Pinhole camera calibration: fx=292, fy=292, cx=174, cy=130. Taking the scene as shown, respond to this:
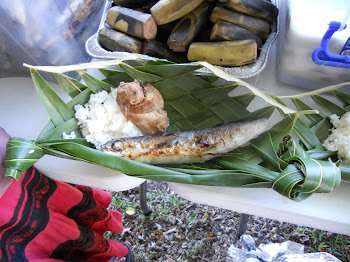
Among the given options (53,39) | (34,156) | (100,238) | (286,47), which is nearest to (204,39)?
(286,47)

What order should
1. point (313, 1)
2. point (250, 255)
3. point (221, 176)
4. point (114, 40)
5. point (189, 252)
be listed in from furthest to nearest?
point (189, 252) < point (250, 255) < point (114, 40) < point (313, 1) < point (221, 176)

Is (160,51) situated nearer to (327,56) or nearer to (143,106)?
(143,106)

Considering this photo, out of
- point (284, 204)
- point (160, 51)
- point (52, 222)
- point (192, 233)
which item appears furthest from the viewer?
point (192, 233)

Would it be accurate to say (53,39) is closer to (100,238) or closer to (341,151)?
(100,238)

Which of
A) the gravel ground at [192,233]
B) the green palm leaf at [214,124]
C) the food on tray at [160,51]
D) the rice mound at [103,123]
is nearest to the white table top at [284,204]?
the green palm leaf at [214,124]

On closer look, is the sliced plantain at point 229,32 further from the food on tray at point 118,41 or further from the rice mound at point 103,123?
the rice mound at point 103,123

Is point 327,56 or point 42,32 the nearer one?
point 327,56

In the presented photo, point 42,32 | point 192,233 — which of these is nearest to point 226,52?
point 42,32
